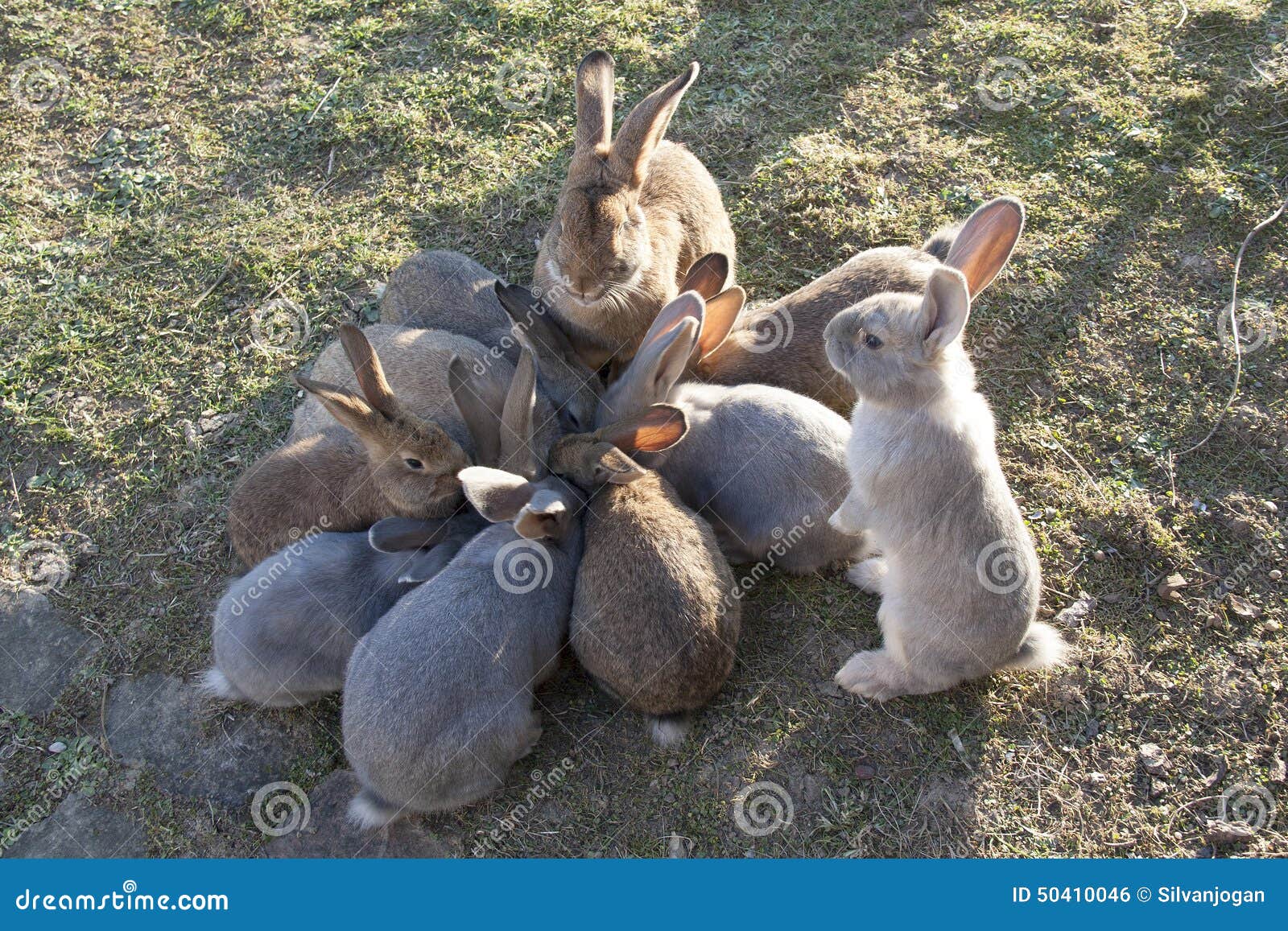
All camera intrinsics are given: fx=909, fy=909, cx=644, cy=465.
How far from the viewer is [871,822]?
421 centimetres

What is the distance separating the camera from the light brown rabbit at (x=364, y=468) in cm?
472

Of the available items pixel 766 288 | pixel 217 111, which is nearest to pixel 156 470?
pixel 217 111

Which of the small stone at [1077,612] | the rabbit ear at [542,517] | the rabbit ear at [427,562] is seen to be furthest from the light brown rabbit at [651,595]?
the small stone at [1077,612]

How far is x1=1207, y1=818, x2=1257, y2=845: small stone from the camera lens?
408 centimetres

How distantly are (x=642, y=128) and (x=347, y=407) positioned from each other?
2.35m

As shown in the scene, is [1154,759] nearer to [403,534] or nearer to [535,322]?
[403,534]

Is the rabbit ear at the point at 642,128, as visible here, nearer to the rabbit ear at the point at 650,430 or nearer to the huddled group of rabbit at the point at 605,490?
the huddled group of rabbit at the point at 605,490

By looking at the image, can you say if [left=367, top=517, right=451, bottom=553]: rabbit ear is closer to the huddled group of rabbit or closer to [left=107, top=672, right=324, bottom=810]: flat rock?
the huddled group of rabbit

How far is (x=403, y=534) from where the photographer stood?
4684mm

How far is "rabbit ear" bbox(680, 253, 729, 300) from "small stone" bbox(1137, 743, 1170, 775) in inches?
130

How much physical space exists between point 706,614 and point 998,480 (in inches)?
58.1

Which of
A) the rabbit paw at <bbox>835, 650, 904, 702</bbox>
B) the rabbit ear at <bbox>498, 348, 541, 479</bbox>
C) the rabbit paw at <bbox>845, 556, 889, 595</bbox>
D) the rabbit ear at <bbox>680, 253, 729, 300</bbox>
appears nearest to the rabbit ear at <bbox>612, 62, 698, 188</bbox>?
the rabbit ear at <bbox>680, 253, 729, 300</bbox>

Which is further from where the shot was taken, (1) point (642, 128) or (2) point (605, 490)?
(1) point (642, 128)

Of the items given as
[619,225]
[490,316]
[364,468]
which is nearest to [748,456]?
[619,225]
